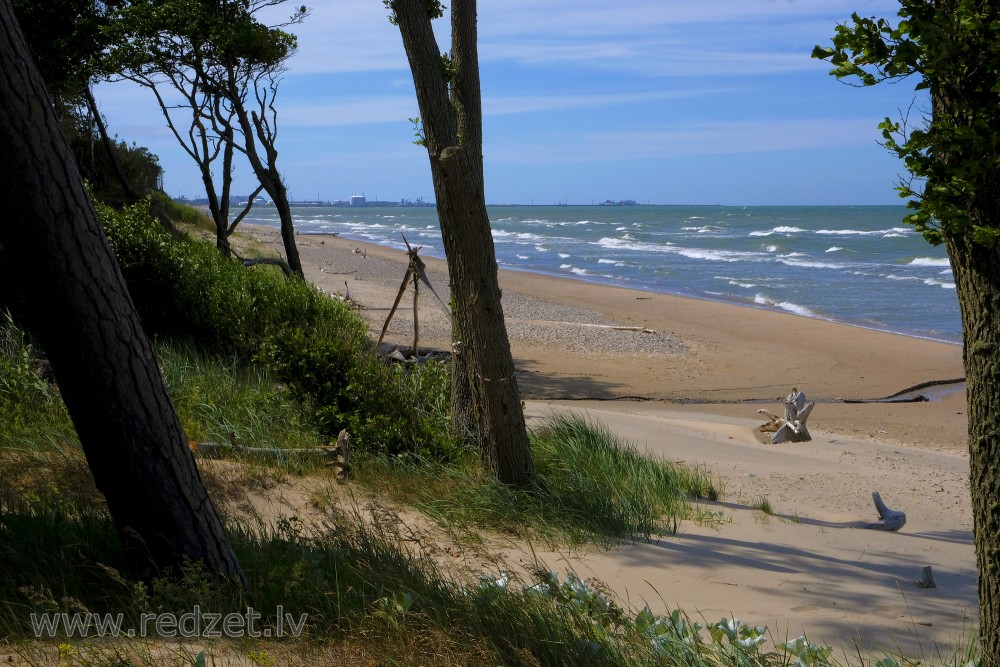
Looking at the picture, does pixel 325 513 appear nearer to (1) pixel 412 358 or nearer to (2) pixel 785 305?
(1) pixel 412 358

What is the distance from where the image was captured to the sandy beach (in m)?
4.78

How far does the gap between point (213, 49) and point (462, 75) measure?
11167mm

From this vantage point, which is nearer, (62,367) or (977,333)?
(977,333)

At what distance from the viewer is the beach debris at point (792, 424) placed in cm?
1036

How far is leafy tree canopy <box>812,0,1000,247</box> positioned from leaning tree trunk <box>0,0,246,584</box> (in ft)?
9.09

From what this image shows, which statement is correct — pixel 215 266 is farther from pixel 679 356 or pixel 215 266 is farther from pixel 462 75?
pixel 679 356

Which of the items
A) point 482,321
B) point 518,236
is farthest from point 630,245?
point 482,321

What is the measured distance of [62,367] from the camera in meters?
3.52

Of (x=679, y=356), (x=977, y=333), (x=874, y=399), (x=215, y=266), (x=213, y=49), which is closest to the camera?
(x=977, y=333)

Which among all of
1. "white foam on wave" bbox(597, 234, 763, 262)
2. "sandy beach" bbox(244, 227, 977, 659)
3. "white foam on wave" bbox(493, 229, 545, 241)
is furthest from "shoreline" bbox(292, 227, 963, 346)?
"white foam on wave" bbox(493, 229, 545, 241)

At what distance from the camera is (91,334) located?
11.4ft

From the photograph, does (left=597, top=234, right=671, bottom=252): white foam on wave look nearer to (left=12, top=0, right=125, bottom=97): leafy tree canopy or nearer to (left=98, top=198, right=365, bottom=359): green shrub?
(left=12, top=0, right=125, bottom=97): leafy tree canopy

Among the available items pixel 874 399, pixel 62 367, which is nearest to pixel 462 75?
pixel 62 367

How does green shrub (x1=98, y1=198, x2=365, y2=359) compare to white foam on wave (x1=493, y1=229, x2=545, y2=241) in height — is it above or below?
below
